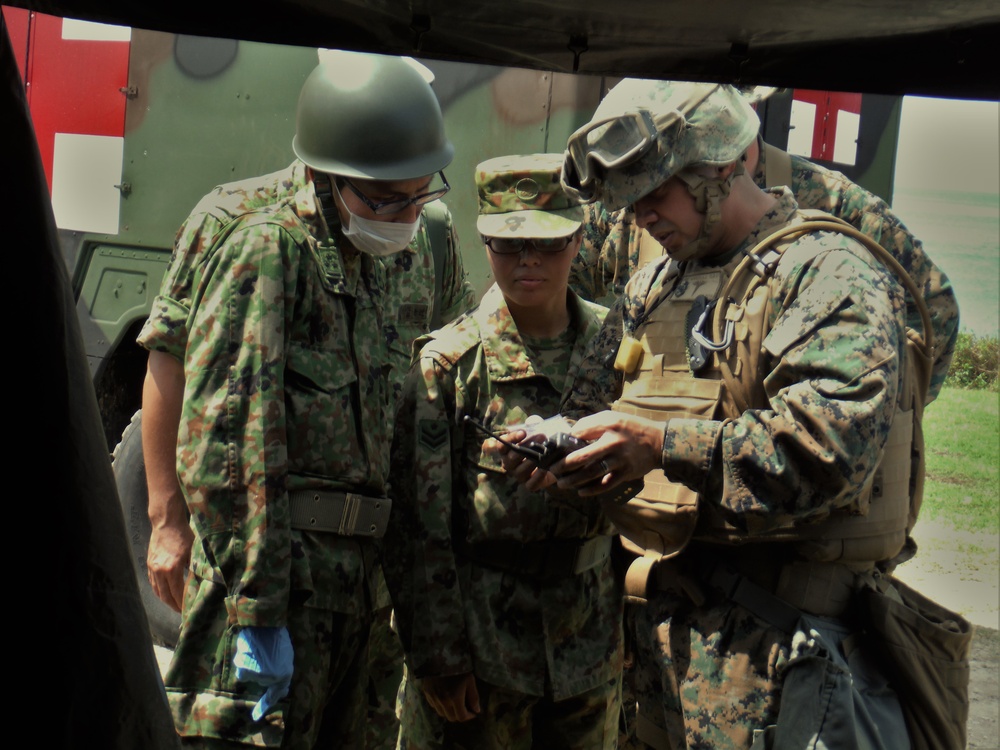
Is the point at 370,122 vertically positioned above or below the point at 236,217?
above

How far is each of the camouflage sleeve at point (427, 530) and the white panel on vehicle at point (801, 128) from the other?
7.91ft

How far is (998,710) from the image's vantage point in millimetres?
5293

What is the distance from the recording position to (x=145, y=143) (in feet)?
17.6

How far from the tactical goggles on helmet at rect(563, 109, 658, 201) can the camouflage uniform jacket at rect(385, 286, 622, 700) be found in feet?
2.03

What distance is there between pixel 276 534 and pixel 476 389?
0.66 meters

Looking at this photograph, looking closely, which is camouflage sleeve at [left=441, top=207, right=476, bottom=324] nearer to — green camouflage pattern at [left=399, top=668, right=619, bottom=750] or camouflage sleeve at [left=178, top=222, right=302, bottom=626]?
camouflage sleeve at [left=178, top=222, right=302, bottom=626]

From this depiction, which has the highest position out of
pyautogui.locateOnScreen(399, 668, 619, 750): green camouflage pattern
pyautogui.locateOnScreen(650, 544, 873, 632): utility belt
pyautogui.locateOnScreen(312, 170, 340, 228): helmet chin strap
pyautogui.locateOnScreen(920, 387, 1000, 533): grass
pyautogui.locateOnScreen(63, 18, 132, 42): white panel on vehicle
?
pyautogui.locateOnScreen(63, 18, 132, 42): white panel on vehicle

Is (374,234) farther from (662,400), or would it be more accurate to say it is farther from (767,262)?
(767,262)

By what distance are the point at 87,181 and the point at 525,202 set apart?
10.2ft

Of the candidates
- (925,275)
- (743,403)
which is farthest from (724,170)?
(925,275)

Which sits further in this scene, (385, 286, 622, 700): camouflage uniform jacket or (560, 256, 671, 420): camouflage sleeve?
(385, 286, 622, 700): camouflage uniform jacket

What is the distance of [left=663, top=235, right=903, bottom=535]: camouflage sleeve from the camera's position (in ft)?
7.13

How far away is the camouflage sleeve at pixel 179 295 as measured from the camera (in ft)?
9.46

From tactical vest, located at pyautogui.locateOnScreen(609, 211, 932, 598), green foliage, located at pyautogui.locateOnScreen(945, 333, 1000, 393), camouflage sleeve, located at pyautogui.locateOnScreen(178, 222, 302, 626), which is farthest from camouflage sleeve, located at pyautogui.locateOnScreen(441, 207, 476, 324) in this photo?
green foliage, located at pyautogui.locateOnScreen(945, 333, 1000, 393)
